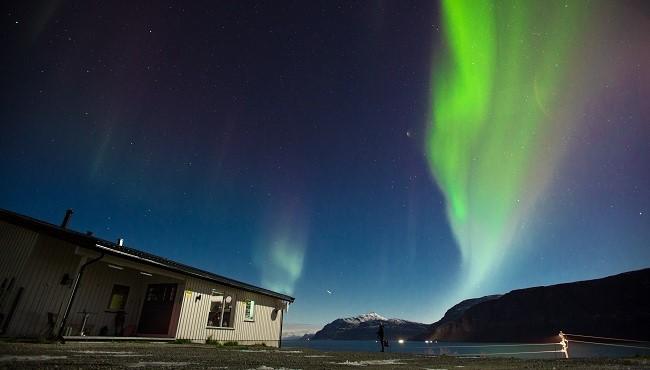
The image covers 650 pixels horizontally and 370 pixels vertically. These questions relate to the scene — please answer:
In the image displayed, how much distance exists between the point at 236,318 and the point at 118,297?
650cm

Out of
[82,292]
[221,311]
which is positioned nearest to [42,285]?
[82,292]

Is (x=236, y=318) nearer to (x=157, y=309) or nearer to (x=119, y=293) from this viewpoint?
(x=157, y=309)

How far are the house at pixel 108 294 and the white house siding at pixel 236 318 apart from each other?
5 cm

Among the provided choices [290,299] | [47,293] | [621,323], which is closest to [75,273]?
[47,293]

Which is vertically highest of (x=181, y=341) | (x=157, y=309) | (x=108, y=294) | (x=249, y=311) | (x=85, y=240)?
(x=85, y=240)

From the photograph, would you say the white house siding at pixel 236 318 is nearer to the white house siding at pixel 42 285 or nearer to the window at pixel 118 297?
the window at pixel 118 297

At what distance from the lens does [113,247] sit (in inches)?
504

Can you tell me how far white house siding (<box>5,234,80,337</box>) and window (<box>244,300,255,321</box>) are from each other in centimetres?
996

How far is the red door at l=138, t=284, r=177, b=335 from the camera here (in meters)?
16.1

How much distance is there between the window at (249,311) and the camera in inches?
795

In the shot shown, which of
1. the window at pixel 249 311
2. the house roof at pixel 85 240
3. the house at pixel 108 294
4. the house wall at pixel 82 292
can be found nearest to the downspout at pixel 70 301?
the house at pixel 108 294

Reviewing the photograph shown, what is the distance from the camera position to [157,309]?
54.9ft

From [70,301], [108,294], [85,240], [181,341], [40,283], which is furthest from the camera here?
[108,294]

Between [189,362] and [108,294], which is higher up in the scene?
[108,294]
